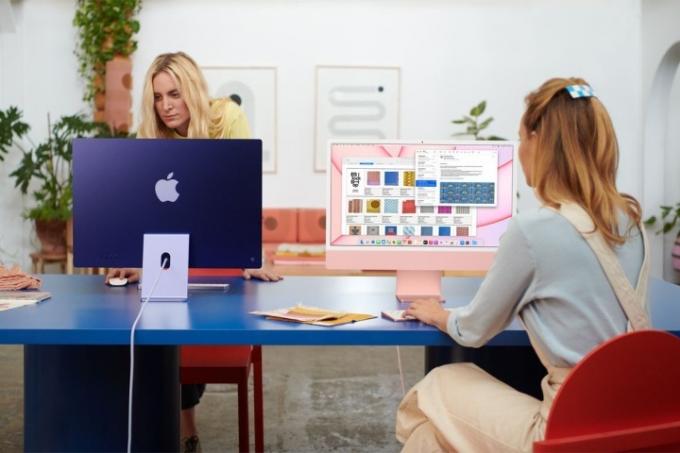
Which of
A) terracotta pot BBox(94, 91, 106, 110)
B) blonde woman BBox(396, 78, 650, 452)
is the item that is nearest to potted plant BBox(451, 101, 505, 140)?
terracotta pot BBox(94, 91, 106, 110)

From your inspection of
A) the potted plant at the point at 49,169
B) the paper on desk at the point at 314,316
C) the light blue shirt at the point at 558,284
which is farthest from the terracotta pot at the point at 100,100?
the light blue shirt at the point at 558,284

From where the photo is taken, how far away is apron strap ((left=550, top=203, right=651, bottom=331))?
1.74 m

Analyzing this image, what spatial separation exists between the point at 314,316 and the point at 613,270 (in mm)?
765

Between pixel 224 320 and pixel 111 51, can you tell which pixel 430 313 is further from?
pixel 111 51

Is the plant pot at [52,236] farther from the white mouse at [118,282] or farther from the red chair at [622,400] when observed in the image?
the red chair at [622,400]

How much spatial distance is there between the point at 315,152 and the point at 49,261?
103 inches

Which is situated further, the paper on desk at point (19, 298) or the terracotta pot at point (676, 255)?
the terracotta pot at point (676, 255)

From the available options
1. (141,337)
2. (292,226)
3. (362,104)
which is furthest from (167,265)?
(362,104)

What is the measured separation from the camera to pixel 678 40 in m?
6.94

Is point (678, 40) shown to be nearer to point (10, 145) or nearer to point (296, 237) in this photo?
point (296, 237)

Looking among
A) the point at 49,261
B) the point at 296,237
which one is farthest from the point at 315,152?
the point at 49,261

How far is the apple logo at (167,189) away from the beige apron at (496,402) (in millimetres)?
954

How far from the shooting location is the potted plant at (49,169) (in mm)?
7082

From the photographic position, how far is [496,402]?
5.85 feet
